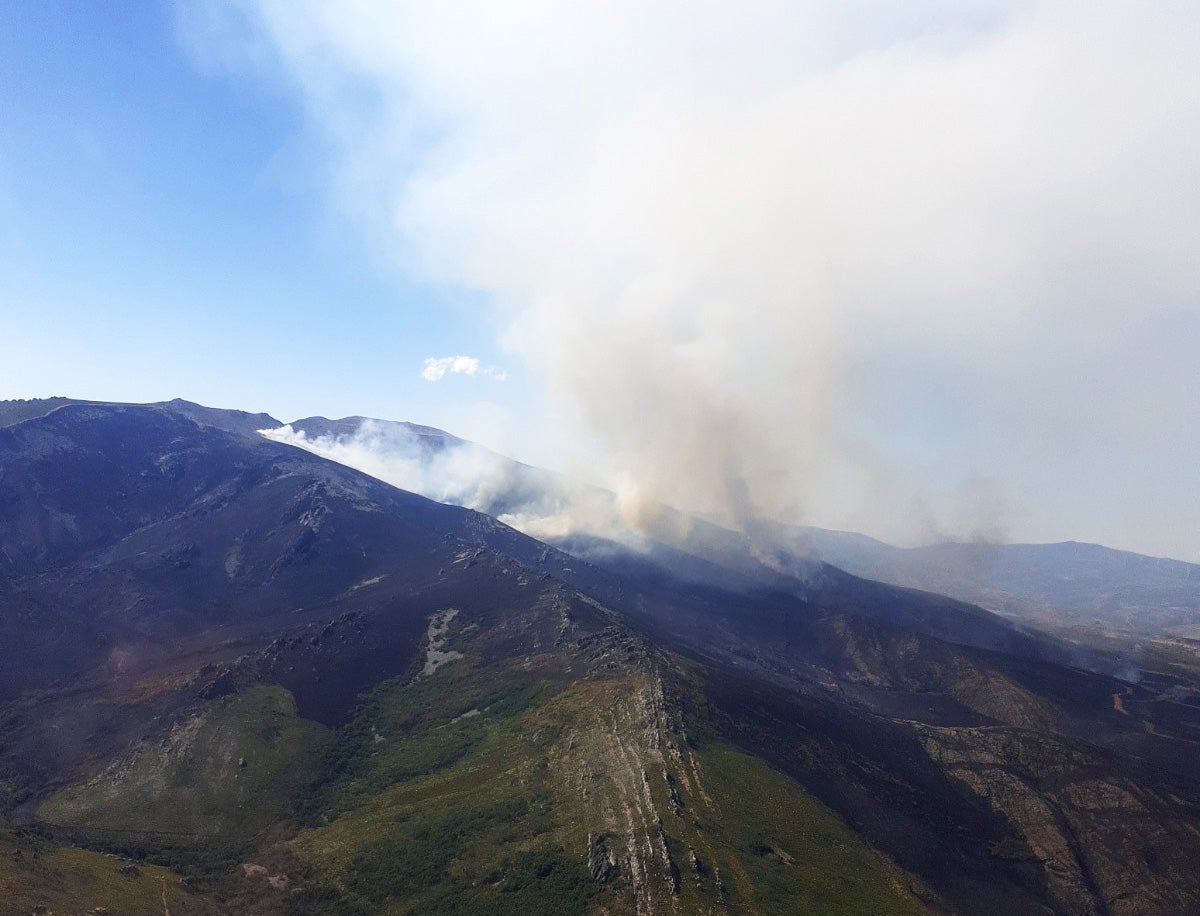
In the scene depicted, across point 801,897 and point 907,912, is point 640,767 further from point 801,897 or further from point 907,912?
point 907,912

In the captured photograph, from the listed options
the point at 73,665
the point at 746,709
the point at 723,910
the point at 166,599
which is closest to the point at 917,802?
the point at 746,709

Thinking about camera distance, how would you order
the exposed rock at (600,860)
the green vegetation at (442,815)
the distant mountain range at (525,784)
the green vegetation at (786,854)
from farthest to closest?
the distant mountain range at (525,784)
the green vegetation at (442,815)
the exposed rock at (600,860)
the green vegetation at (786,854)

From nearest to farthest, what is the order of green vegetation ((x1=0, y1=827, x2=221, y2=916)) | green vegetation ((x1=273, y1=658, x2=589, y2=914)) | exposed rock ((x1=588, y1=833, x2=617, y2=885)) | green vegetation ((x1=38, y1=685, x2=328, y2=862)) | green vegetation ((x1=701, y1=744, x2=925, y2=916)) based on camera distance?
green vegetation ((x1=0, y1=827, x2=221, y2=916)) → green vegetation ((x1=701, y1=744, x2=925, y2=916)) → exposed rock ((x1=588, y1=833, x2=617, y2=885)) → green vegetation ((x1=273, y1=658, x2=589, y2=914)) → green vegetation ((x1=38, y1=685, x2=328, y2=862))

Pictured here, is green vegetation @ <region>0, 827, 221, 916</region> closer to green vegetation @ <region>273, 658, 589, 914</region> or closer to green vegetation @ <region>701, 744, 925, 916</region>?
green vegetation @ <region>273, 658, 589, 914</region>

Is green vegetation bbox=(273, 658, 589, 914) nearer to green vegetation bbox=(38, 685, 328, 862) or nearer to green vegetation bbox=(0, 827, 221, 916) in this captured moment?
green vegetation bbox=(38, 685, 328, 862)

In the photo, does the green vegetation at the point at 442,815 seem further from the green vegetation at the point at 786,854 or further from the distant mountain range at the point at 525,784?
the green vegetation at the point at 786,854

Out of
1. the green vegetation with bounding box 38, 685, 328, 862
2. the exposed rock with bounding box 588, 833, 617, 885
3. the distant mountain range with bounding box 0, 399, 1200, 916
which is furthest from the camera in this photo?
the green vegetation with bounding box 38, 685, 328, 862

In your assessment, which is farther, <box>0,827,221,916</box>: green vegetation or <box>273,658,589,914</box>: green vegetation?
<box>273,658,589,914</box>: green vegetation

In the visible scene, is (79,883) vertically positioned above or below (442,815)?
above

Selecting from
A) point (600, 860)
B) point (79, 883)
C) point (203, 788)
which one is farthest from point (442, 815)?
point (79, 883)

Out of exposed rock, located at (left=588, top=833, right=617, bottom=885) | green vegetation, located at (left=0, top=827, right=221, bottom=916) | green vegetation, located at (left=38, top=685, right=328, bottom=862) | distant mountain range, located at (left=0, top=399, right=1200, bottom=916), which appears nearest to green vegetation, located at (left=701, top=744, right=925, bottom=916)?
distant mountain range, located at (left=0, top=399, right=1200, bottom=916)

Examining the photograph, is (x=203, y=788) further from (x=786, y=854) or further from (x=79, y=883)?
(x=786, y=854)

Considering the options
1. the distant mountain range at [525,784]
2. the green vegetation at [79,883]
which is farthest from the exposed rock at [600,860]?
the green vegetation at [79,883]
